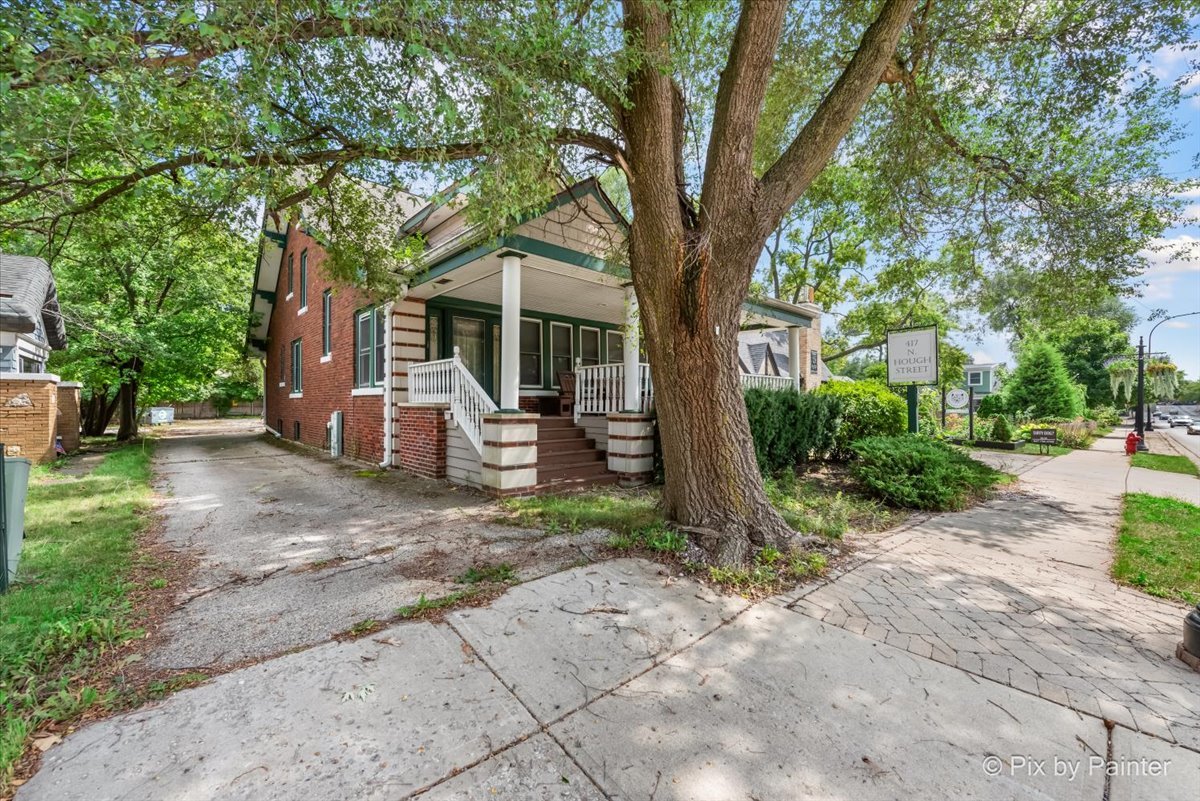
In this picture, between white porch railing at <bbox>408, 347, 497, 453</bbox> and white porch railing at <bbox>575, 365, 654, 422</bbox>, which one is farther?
white porch railing at <bbox>575, 365, 654, 422</bbox>

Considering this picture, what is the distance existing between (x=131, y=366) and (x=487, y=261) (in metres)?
12.9

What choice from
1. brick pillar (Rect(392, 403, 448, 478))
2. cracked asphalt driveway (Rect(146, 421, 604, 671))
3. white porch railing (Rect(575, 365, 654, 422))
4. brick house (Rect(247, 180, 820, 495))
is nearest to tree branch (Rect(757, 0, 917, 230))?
brick house (Rect(247, 180, 820, 495))

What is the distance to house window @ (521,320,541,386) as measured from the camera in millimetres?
10562

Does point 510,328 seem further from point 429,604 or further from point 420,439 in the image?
point 429,604

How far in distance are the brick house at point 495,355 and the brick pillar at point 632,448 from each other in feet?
0.08

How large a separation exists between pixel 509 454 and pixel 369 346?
198 inches

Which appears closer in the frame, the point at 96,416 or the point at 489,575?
the point at 489,575

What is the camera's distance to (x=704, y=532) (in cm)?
414

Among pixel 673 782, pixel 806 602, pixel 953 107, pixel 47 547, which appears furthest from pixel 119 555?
pixel 953 107

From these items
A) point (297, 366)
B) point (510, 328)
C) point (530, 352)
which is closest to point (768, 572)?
point (510, 328)

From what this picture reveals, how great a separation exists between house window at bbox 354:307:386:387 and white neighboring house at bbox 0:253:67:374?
509cm

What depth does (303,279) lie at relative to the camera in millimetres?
12922

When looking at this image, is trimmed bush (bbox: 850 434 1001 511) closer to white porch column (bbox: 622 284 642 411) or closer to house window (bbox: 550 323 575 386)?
white porch column (bbox: 622 284 642 411)

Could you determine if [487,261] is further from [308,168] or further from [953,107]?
[953,107]
